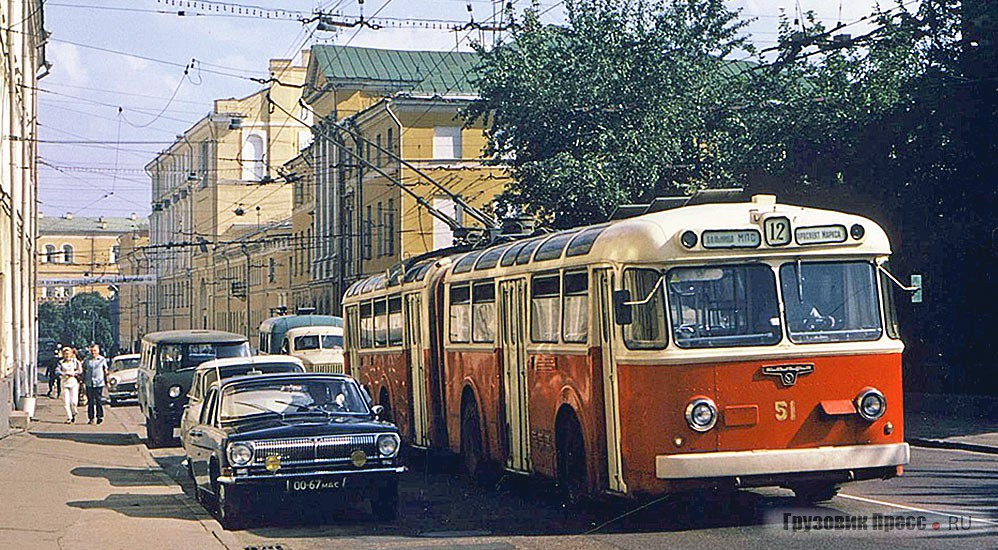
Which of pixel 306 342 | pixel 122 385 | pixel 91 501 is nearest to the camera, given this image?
pixel 91 501

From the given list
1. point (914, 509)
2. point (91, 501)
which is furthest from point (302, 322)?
point (914, 509)

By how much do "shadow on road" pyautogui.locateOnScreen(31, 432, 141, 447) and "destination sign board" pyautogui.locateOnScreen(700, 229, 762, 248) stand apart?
56.9 feet

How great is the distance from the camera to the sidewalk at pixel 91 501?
12898mm

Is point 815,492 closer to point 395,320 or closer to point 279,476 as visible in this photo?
point 279,476

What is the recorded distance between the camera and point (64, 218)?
14988 cm

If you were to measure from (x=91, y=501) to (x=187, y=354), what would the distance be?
11.8 m

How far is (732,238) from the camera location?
1256 centimetres

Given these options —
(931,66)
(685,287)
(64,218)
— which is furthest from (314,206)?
(64,218)

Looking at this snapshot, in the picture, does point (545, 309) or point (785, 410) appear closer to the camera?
point (785, 410)

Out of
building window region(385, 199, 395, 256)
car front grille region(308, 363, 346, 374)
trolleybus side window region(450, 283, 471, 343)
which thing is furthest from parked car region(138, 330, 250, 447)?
building window region(385, 199, 395, 256)

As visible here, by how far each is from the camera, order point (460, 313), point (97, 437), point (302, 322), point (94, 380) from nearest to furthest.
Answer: point (460, 313), point (97, 437), point (94, 380), point (302, 322)

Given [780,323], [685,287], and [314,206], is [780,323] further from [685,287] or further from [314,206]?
[314,206]

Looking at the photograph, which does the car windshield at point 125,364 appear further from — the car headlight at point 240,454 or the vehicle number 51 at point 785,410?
the vehicle number 51 at point 785,410

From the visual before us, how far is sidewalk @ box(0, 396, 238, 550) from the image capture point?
12898 millimetres
